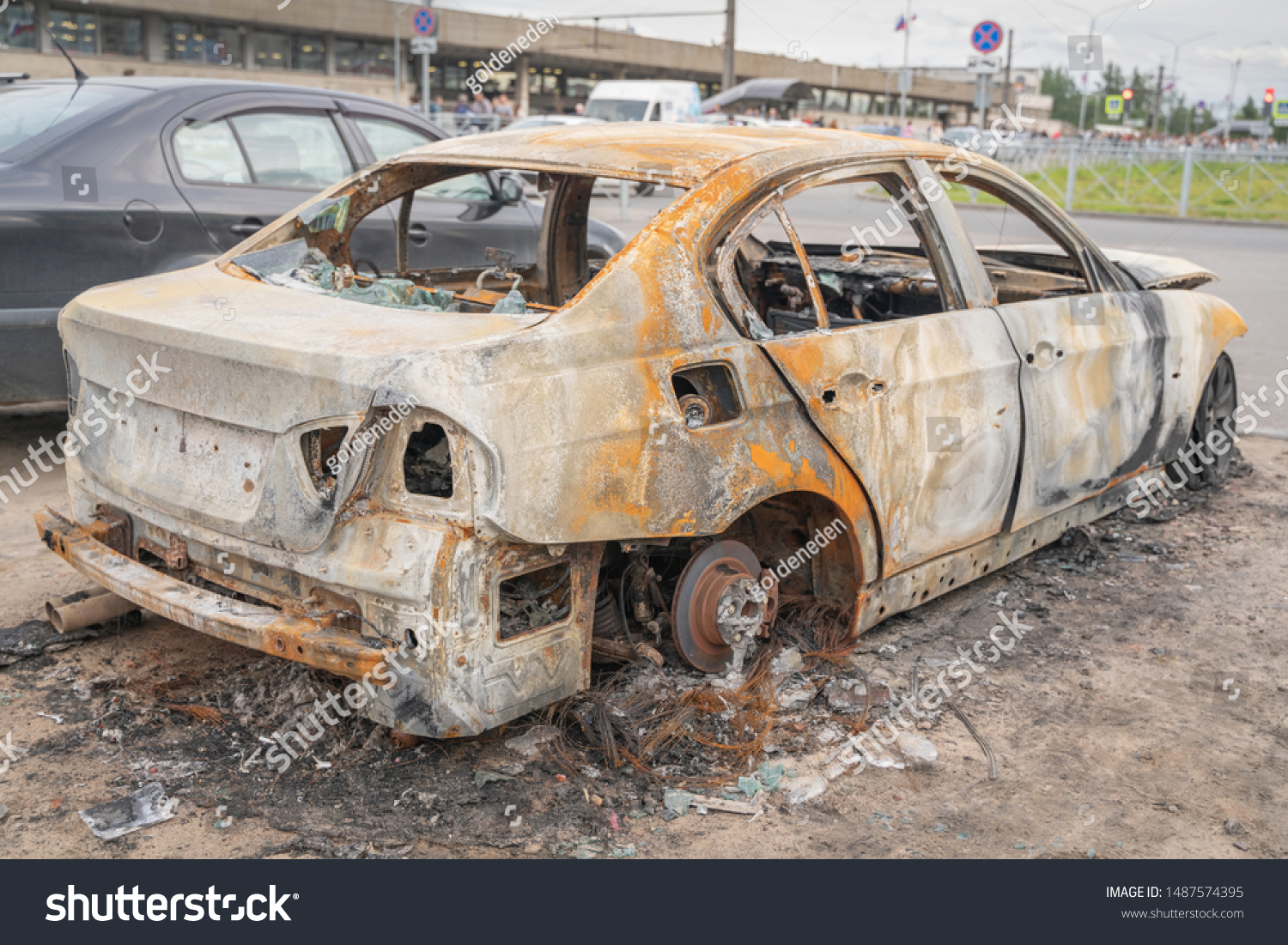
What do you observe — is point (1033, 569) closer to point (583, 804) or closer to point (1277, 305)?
point (583, 804)

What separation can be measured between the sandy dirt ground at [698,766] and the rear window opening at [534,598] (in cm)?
38

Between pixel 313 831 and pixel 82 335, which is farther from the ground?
pixel 82 335

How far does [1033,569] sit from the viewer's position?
4.84 m

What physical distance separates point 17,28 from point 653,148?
33.9 m

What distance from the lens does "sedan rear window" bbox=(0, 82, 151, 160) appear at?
5.36 m

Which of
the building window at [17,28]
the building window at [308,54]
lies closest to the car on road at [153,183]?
the building window at [17,28]

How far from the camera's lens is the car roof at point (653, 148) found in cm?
342

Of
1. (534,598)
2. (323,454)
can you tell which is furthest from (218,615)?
(534,598)

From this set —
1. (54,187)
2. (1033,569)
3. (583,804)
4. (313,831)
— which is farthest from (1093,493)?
(54,187)

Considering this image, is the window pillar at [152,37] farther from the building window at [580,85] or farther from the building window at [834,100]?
the building window at [834,100]

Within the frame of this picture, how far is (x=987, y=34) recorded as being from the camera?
59.5ft

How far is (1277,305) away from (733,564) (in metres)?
10.1

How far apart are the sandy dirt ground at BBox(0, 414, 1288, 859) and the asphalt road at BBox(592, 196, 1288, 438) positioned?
157 inches

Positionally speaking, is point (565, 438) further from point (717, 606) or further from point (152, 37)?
point (152, 37)
